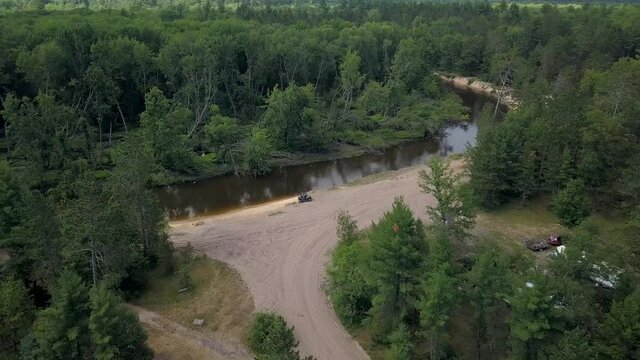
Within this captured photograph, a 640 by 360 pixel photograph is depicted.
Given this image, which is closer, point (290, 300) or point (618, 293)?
point (618, 293)

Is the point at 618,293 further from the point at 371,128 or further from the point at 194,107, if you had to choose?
the point at 194,107

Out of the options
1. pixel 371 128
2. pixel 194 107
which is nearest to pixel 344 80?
pixel 371 128

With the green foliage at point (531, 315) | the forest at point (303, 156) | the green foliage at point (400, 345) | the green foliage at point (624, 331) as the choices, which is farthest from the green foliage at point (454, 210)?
the green foliage at point (624, 331)

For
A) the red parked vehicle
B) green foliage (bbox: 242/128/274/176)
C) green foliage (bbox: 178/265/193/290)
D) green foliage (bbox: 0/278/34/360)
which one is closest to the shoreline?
green foliage (bbox: 242/128/274/176)

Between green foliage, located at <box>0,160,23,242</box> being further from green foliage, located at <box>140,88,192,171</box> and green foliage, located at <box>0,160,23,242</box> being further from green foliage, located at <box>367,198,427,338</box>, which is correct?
green foliage, located at <box>367,198,427,338</box>

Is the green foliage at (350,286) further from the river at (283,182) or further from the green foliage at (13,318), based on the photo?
the river at (283,182)
